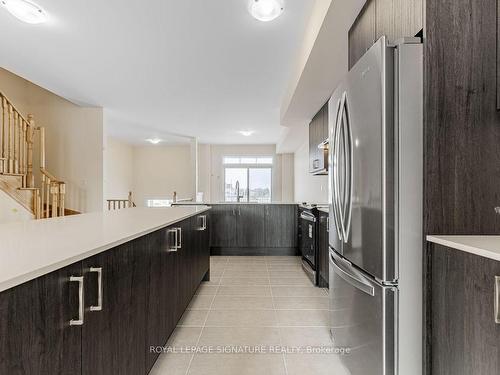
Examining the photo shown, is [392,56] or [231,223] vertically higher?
[392,56]

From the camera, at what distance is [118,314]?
4.11 ft

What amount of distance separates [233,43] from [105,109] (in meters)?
3.39

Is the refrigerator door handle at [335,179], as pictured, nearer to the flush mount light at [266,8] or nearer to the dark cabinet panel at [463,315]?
the dark cabinet panel at [463,315]

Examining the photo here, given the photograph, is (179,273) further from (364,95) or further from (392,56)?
(392,56)

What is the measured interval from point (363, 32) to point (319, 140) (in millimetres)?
2390

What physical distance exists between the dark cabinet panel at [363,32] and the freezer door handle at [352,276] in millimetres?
1281

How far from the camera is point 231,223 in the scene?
508cm

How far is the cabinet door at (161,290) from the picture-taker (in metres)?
1.64

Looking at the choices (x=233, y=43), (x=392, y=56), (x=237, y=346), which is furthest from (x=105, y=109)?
(x=392, y=56)

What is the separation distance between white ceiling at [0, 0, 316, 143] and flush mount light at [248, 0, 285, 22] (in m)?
0.12

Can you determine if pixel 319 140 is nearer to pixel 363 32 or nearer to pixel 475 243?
pixel 363 32

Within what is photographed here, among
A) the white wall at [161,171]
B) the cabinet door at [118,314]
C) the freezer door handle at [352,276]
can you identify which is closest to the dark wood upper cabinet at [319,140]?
the freezer door handle at [352,276]

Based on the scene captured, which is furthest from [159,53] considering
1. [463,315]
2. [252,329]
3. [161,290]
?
[463,315]

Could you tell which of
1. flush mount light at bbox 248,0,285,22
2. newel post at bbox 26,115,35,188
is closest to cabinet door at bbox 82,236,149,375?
flush mount light at bbox 248,0,285,22
